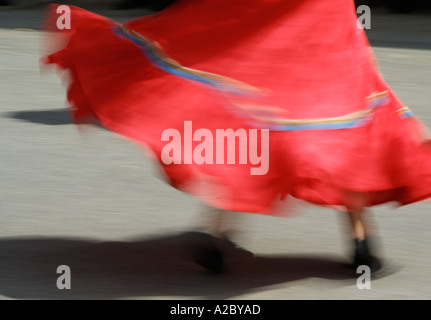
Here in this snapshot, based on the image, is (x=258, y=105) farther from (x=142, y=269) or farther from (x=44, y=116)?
(x=44, y=116)

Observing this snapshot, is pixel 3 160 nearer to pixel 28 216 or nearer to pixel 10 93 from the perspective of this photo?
pixel 28 216

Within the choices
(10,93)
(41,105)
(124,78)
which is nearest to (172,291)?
(124,78)

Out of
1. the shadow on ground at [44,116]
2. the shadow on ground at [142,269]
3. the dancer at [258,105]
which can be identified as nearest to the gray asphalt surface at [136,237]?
the shadow on ground at [142,269]

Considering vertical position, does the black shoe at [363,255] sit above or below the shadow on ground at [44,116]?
below

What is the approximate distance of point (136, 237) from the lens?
4.65m

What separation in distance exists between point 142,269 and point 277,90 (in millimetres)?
922

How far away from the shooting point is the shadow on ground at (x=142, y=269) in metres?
3.88

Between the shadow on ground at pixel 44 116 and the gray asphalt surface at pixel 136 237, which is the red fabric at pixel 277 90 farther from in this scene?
the shadow on ground at pixel 44 116

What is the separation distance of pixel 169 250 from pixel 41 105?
355 cm

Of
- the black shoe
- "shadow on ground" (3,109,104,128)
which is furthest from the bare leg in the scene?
"shadow on ground" (3,109,104,128)

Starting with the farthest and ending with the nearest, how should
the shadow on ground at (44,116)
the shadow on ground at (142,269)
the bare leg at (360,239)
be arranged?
the shadow on ground at (44,116)
the bare leg at (360,239)
the shadow on ground at (142,269)

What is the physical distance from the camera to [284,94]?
3.91 metres

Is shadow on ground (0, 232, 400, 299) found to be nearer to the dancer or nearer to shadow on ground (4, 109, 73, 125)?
the dancer
